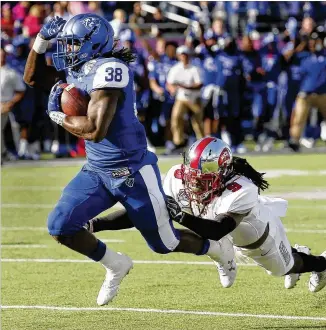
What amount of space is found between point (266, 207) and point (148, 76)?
32.0 ft

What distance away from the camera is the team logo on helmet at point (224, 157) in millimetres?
5398

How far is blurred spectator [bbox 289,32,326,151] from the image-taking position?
48.8 ft

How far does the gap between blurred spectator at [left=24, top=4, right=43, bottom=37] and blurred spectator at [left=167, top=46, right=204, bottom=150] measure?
2.32 metres

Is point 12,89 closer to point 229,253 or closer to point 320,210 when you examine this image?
point 320,210

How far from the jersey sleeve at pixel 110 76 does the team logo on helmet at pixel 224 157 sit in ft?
2.12

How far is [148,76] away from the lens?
50.4ft

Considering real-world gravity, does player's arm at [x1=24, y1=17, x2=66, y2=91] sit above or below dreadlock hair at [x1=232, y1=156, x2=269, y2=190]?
above

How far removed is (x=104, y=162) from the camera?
5.34m

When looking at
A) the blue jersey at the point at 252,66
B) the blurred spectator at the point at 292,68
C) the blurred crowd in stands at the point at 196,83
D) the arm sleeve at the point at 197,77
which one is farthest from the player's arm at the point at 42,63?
the blurred spectator at the point at 292,68

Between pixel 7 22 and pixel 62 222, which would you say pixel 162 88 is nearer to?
pixel 7 22

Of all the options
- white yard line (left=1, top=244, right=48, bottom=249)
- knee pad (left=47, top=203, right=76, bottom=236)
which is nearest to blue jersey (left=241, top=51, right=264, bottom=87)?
white yard line (left=1, top=244, right=48, bottom=249)

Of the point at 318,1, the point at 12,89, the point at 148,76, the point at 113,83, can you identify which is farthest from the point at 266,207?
the point at 318,1

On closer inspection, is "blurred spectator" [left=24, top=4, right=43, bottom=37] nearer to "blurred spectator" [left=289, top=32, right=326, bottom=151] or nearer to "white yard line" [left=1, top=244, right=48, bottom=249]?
"blurred spectator" [left=289, top=32, right=326, bottom=151]

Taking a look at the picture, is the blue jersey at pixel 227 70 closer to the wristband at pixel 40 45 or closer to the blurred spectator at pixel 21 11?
the blurred spectator at pixel 21 11
